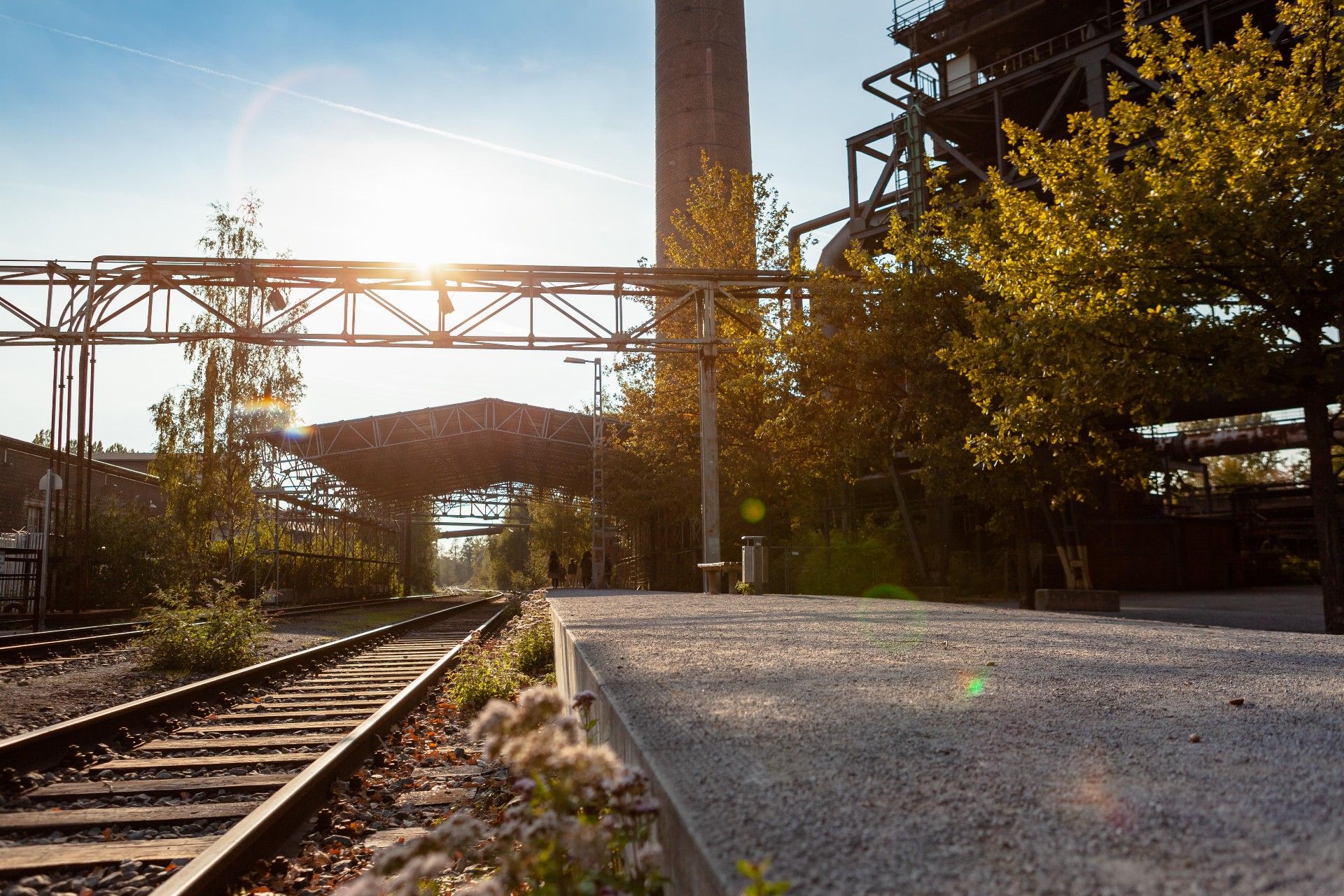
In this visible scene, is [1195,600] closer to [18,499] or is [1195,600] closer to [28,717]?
[28,717]

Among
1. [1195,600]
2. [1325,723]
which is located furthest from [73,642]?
[1195,600]

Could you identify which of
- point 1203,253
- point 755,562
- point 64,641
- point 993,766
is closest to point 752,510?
point 755,562

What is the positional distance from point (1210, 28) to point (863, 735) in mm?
27989

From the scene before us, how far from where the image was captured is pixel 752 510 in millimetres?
24922

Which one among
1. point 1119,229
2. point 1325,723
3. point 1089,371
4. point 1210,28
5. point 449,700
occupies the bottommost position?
point 449,700

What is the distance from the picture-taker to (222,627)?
40.1 feet

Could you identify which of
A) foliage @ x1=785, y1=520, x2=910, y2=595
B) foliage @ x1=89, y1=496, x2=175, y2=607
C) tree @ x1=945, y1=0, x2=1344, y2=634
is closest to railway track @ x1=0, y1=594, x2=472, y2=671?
foliage @ x1=89, y1=496, x2=175, y2=607

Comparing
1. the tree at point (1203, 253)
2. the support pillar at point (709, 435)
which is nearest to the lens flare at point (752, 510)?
the support pillar at point (709, 435)

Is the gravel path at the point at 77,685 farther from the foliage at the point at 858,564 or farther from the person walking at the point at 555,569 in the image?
the person walking at the point at 555,569

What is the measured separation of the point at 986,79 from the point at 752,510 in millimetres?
18461

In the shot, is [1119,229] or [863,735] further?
[1119,229]

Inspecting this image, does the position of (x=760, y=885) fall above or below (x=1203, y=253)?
below

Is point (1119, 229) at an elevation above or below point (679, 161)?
below

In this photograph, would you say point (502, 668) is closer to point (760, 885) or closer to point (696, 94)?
point (760, 885)
